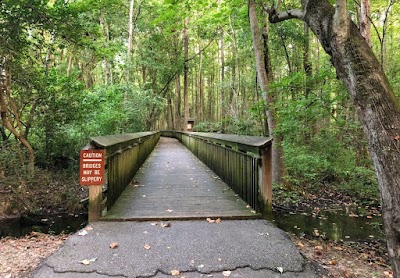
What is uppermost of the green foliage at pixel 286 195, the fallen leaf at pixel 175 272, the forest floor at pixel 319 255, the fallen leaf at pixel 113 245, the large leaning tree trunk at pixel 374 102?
the large leaning tree trunk at pixel 374 102

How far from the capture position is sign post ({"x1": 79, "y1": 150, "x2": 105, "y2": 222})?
404 centimetres

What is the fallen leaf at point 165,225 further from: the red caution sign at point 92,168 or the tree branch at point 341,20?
the tree branch at point 341,20

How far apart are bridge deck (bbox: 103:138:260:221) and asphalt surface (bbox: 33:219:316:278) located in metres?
0.30

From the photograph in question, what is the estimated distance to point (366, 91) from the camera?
2.59 meters

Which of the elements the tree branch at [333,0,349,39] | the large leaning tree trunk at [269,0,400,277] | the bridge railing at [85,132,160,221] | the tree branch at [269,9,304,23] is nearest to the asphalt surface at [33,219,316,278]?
the bridge railing at [85,132,160,221]

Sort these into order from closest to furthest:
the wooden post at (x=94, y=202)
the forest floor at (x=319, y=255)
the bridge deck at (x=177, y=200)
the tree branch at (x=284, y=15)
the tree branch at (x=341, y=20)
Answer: the tree branch at (x=341, y=20) → the forest floor at (x=319, y=255) → the tree branch at (x=284, y=15) → the wooden post at (x=94, y=202) → the bridge deck at (x=177, y=200)

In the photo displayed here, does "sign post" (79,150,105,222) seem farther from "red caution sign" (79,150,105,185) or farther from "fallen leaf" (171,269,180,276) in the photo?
"fallen leaf" (171,269,180,276)

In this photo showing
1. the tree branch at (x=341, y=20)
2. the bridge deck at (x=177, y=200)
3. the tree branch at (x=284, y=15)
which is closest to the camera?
the tree branch at (x=341, y=20)

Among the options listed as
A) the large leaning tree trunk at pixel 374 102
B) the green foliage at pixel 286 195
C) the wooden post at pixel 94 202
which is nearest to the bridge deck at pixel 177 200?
the wooden post at pixel 94 202

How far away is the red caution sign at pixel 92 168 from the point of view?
13.2 feet

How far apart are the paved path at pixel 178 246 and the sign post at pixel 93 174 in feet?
0.70

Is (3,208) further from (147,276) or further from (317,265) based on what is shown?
(317,265)

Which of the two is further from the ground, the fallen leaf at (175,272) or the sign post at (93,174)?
the sign post at (93,174)

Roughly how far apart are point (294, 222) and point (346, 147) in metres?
4.05
